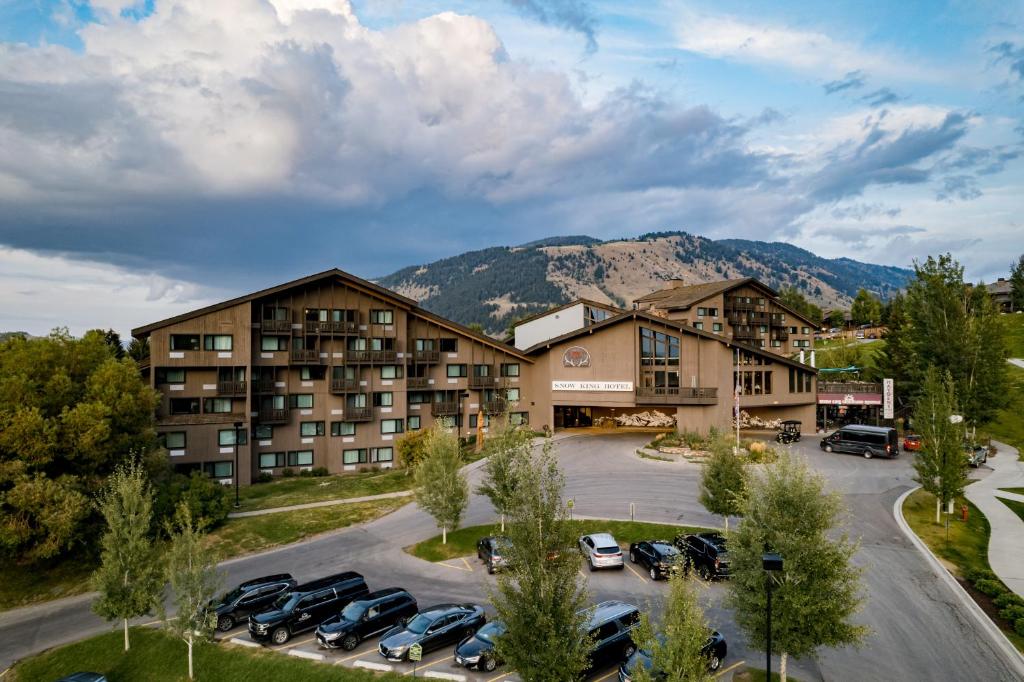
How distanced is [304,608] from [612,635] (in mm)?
12592

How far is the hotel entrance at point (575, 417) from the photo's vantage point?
67.1 meters

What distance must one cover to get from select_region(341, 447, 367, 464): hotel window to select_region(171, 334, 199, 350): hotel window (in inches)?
628

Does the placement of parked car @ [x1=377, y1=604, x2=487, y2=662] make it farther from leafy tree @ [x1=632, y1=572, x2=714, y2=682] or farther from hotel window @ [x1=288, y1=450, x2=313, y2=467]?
hotel window @ [x1=288, y1=450, x2=313, y2=467]

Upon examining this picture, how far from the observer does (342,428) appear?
53344mm

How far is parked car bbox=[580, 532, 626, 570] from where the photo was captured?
88.8 ft

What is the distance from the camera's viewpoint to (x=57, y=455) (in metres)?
31.4

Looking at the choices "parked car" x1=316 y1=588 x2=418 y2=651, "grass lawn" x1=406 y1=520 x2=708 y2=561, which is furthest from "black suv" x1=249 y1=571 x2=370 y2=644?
"grass lawn" x1=406 y1=520 x2=708 y2=561

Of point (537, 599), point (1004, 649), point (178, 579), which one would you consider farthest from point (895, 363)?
point (178, 579)

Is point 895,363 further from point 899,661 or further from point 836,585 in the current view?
point 836,585

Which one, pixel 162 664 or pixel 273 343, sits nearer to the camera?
pixel 162 664

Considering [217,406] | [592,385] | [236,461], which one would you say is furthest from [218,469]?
[592,385]

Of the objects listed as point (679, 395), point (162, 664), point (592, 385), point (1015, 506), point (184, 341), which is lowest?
point (162, 664)

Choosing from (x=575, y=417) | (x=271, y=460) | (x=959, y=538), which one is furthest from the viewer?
(x=575, y=417)

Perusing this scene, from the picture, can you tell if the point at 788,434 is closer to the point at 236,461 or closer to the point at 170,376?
the point at 236,461
